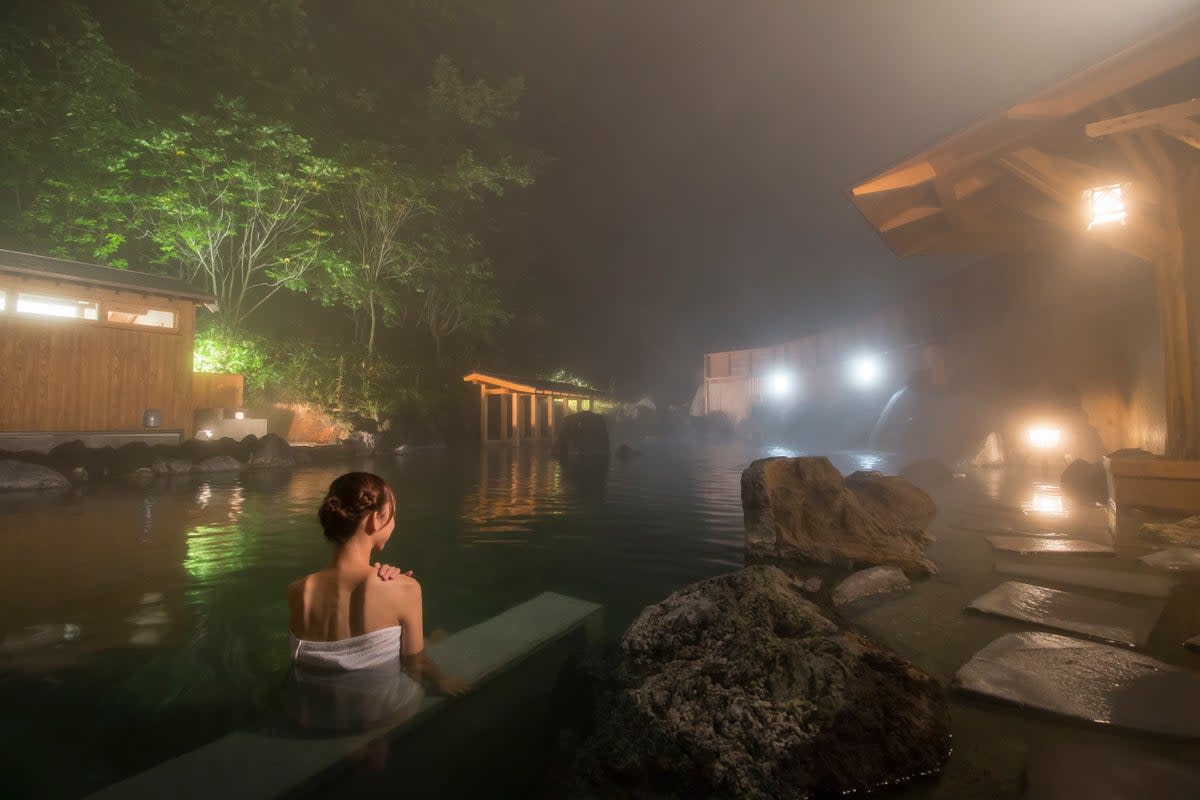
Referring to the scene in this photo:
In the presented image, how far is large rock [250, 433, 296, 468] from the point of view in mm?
14055

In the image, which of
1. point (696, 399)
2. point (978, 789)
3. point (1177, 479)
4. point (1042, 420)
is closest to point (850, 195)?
point (1177, 479)

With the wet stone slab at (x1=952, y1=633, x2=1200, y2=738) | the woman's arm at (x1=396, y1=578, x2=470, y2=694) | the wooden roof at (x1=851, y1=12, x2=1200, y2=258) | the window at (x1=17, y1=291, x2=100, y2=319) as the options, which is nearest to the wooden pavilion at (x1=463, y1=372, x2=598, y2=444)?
the window at (x1=17, y1=291, x2=100, y2=319)

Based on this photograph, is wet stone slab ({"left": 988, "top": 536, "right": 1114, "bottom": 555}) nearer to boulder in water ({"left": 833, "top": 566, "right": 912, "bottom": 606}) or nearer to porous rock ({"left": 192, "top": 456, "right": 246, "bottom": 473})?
boulder in water ({"left": 833, "top": 566, "right": 912, "bottom": 606})

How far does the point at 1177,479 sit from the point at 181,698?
8.68m

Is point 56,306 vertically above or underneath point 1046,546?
above

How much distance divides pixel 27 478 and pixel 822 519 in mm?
13181

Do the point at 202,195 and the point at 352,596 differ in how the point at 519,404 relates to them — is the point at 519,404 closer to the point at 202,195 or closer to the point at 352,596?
Answer: the point at 202,195

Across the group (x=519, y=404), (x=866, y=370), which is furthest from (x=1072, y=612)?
(x=866, y=370)

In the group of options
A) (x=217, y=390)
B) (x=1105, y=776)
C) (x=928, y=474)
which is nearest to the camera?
(x=1105, y=776)

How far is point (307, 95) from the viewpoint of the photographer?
21.0 metres

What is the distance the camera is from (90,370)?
12.9 metres

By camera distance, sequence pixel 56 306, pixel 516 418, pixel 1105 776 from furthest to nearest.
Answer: pixel 516 418
pixel 56 306
pixel 1105 776

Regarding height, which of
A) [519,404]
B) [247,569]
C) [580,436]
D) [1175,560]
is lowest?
[247,569]

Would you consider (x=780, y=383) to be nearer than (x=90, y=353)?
No
